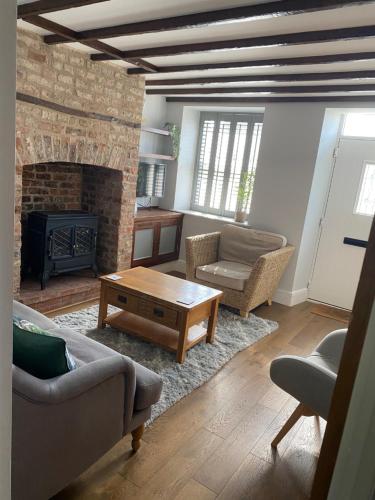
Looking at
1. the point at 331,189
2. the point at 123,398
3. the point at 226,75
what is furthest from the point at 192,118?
the point at 123,398

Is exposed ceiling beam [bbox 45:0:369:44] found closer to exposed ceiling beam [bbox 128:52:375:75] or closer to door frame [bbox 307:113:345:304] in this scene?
exposed ceiling beam [bbox 128:52:375:75]

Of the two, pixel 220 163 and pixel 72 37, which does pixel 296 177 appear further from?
pixel 72 37

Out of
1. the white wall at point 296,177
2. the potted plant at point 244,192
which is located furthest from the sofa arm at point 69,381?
the potted plant at point 244,192

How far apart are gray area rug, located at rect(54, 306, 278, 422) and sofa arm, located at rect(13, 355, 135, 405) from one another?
773 millimetres

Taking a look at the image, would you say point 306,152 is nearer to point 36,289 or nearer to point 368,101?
point 368,101

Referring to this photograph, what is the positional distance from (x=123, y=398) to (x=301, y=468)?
3.54 feet

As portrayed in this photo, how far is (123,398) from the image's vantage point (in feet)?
5.73

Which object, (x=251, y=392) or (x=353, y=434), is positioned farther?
(x=251, y=392)

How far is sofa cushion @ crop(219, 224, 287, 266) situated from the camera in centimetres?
424

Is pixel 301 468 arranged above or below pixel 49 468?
below

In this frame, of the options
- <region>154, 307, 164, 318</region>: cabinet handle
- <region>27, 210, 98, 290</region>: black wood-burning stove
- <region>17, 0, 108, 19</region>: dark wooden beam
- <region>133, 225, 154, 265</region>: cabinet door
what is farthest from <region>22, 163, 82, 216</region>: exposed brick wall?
<region>154, 307, 164, 318</region>: cabinet handle

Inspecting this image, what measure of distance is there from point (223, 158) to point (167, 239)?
142 cm

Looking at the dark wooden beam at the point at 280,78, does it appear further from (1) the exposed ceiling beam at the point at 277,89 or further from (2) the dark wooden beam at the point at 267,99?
(2) the dark wooden beam at the point at 267,99

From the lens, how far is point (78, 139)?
138 inches
